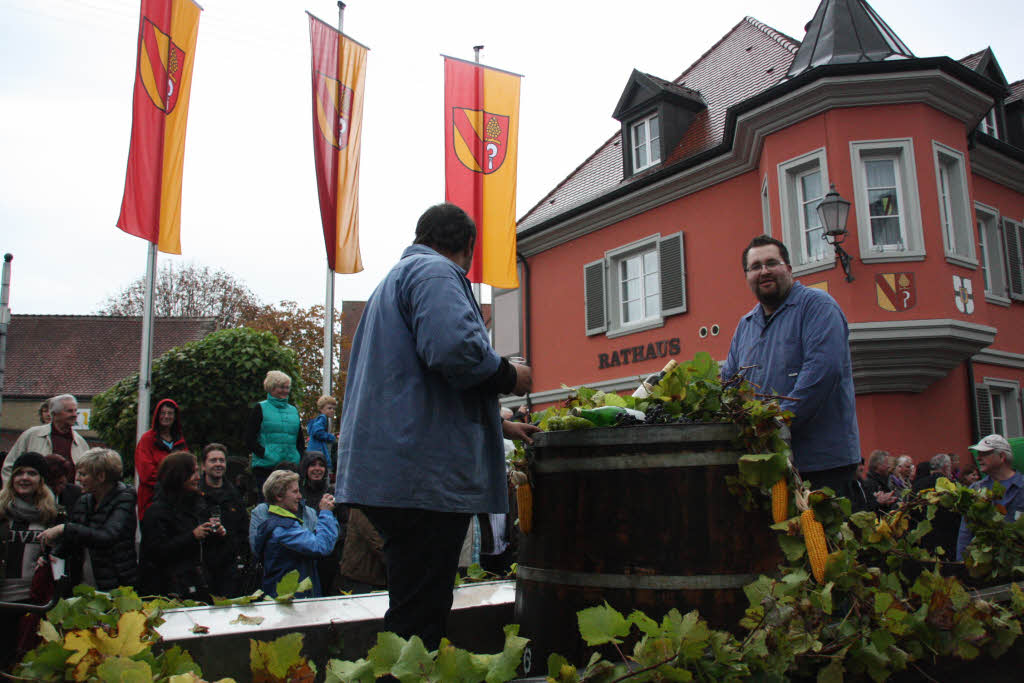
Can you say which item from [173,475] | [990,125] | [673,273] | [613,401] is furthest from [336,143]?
[990,125]

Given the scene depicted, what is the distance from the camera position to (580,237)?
1825cm

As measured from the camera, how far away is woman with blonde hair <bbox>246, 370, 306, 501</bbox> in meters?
7.13

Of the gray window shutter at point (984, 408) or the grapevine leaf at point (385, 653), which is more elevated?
the gray window shutter at point (984, 408)

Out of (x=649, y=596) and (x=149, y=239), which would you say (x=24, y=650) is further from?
(x=149, y=239)

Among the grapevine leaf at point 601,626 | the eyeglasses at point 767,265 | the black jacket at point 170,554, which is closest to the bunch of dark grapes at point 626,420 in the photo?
the grapevine leaf at point 601,626

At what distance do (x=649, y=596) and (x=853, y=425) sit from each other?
1.33 metres

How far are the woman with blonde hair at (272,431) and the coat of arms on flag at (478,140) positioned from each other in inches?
229

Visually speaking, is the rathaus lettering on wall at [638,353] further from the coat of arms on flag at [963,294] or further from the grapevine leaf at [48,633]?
the grapevine leaf at [48,633]

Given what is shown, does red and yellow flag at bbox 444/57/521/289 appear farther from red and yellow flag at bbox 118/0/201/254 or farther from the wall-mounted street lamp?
the wall-mounted street lamp

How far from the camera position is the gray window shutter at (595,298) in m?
17.1

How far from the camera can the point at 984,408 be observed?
43.0 feet

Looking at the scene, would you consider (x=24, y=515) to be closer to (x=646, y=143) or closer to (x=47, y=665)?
(x=47, y=665)

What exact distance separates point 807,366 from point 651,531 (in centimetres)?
115

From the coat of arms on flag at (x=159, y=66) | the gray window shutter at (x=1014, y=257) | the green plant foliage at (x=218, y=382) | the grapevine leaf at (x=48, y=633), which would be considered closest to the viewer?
the grapevine leaf at (x=48, y=633)
